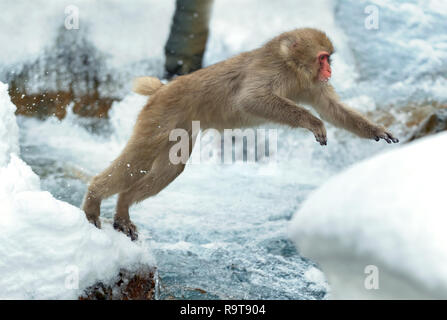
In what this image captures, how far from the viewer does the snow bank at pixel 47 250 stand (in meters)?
2.89

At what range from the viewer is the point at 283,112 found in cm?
378

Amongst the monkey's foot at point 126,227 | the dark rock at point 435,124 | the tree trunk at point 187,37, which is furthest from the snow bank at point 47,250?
the tree trunk at point 187,37

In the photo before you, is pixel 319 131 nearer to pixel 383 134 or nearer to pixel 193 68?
pixel 383 134

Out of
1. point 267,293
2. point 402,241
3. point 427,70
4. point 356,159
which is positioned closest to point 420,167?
point 402,241

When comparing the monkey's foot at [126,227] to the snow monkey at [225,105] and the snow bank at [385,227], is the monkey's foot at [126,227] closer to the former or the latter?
the snow monkey at [225,105]

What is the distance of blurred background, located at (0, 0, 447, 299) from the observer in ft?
17.1

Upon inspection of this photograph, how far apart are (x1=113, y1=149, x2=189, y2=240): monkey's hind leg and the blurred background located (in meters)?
0.48

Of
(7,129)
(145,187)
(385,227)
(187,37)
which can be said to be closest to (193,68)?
(187,37)

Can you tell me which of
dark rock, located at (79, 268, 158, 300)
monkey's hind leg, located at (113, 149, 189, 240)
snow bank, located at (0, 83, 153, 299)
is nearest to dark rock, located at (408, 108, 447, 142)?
monkey's hind leg, located at (113, 149, 189, 240)

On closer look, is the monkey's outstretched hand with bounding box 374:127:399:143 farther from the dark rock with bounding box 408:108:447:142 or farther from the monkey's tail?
the dark rock with bounding box 408:108:447:142

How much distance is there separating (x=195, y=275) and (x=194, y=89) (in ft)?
A: 4.46

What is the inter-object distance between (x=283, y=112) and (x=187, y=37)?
5.20 m

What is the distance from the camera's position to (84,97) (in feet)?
26.3
